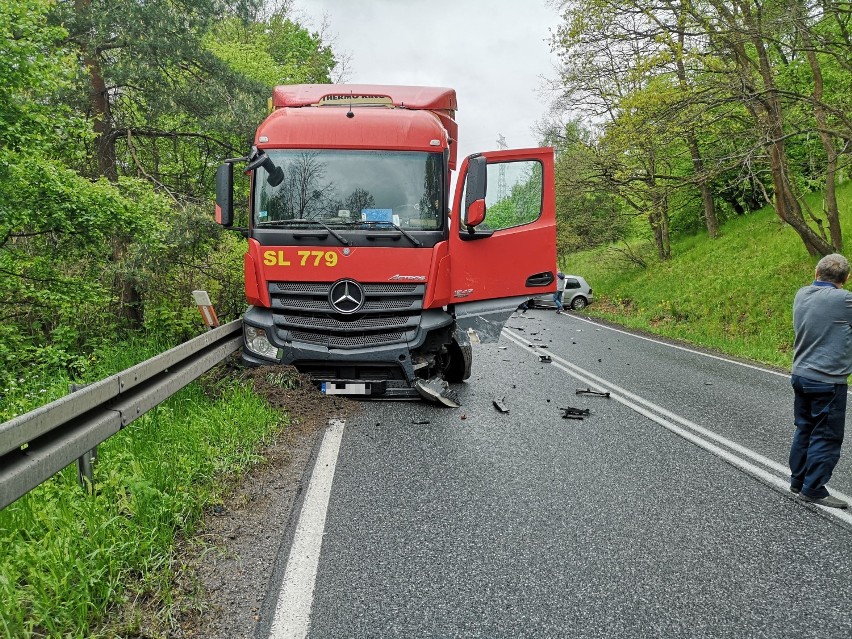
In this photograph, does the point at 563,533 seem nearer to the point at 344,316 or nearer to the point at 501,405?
the point at 501,405

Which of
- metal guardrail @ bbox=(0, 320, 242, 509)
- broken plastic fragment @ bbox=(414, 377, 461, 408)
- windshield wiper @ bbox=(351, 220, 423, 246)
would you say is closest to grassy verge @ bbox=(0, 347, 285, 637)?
metal guardrail @ bbox=(0, 320, 242, 509)

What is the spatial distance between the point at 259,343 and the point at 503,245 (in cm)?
293

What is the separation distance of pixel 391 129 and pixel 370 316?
83.3 inches

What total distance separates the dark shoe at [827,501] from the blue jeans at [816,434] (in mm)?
21

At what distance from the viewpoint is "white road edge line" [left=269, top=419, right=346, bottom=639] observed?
8.32 ft

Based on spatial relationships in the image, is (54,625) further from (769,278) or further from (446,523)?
(769,278)

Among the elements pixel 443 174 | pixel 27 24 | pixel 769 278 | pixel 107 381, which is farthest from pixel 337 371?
pixel 769 278

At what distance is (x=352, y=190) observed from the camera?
258 inches

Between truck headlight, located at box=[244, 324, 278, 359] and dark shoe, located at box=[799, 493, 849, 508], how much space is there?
4820mm

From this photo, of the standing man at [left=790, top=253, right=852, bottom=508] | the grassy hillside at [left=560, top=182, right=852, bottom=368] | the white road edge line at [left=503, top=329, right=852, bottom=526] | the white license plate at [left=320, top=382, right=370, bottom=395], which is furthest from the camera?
the grassy hillside at [left=560, top=182, right=852, bottom=368]

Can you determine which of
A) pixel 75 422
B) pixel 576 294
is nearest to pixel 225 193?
pixel 75 422

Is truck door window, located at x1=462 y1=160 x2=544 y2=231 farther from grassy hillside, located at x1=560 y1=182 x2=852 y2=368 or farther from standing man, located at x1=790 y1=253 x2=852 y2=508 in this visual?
grassy hillside, located at x1=560 y1=182 x2=852 y2=368

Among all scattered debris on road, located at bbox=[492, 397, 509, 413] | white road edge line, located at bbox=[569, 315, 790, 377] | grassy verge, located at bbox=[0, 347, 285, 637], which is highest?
grassy verge, located at bbox=[0, 347, 285, 637]

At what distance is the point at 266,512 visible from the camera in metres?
3.68
